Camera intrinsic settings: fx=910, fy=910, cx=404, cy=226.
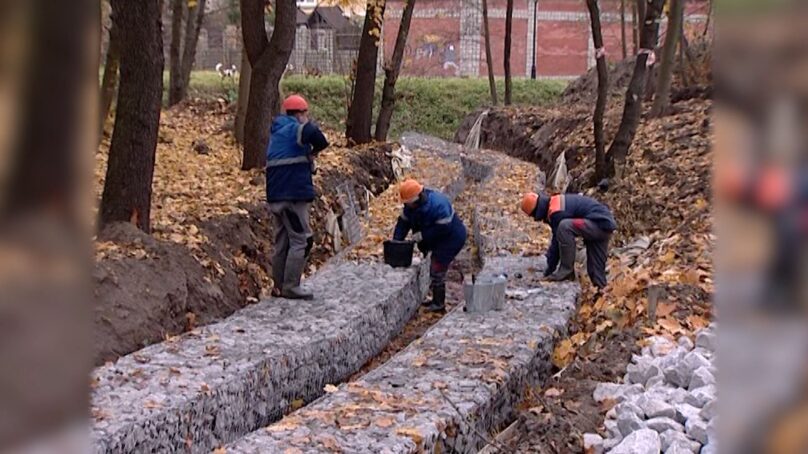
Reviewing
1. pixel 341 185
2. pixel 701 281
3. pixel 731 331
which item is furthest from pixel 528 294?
pixel 731 331

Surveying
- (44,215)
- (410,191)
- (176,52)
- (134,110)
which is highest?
(176,52)

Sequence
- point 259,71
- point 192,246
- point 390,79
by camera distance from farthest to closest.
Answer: point 390,79
point 259,71
point 192,246

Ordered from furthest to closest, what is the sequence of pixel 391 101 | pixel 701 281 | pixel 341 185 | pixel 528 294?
1. pixel 391 101
2. pixel 341 185
3. pixel 528 294
4. pixel 701 281

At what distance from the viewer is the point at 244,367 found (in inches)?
275

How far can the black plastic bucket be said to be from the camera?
10766 millimetres

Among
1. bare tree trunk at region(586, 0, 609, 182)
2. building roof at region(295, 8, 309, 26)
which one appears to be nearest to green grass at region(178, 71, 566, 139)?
building roof at region(295, 8, 309, 26)

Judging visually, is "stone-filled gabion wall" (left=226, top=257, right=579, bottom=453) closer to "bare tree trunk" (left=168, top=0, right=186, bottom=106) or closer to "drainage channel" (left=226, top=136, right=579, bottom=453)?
"drainage channel" (left=226, top=136, right=579, bottom=453)

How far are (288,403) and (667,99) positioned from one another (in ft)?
43.3

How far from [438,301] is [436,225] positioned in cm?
147

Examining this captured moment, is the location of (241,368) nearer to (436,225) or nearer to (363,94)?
(436,225)

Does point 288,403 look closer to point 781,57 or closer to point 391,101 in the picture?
point 781,57

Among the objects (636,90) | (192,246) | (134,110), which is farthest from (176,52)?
(134,110)

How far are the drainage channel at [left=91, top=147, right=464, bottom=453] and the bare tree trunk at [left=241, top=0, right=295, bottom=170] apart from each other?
436 cm

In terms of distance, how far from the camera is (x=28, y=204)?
0.94 metres
